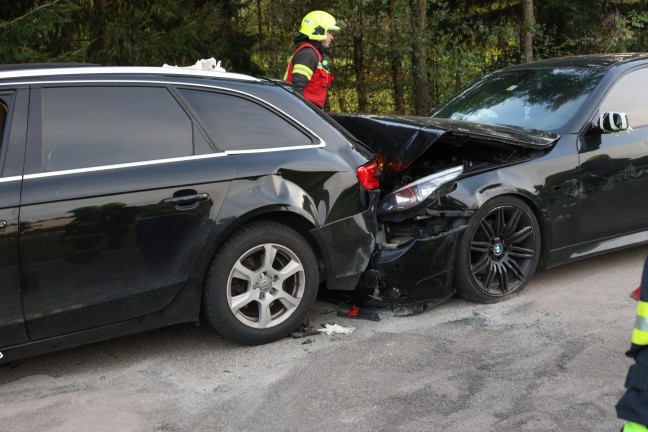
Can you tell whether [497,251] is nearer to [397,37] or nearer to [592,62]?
[592,62]

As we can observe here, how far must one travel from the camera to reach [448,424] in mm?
3588

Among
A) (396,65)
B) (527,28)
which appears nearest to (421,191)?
(527,28)

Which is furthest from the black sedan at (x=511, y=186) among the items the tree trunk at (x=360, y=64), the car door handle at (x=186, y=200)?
the tree trunk at (x=360, y=64)

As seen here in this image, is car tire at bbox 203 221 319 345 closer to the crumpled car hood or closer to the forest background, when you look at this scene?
the crumpled car hood

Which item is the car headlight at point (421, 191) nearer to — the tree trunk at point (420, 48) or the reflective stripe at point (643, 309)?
the reflective stripe at point (643, 309)

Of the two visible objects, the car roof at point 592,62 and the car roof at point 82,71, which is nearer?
the car roof at point 82,71

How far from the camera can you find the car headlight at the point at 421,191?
502 centimetres

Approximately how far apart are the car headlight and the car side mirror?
1320 mm

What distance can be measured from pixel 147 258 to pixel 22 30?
4597 millimetres

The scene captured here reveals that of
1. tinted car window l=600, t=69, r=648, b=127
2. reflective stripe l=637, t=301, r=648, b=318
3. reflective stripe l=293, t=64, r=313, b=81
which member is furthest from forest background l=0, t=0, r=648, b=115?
reflective stripe l=637, t=301, r=648, b=318

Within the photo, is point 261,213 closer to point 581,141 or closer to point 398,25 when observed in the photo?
point 581,141

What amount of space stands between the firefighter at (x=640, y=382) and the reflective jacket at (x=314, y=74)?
5.94 meters

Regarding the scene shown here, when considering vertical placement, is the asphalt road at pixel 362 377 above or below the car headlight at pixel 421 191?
below

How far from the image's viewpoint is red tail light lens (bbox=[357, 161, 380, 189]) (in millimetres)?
4852
